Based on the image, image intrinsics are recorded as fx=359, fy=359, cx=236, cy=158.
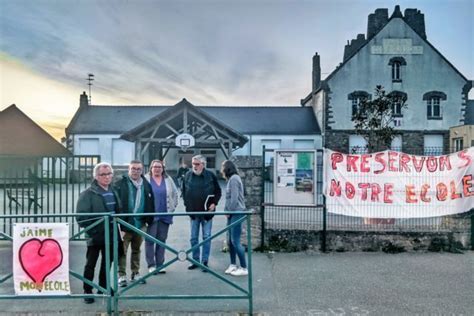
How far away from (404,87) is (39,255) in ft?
90.4

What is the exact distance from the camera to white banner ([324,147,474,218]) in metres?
6.89

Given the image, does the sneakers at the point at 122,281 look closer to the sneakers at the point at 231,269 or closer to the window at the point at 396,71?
the sneakers at the point at 231,269

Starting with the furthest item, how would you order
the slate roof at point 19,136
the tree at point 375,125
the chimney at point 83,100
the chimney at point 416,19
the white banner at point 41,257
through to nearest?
1. the chimney at point 83,100
2. the chimney at point 416,19
3. the tree at point 375,125
4. the slate roof at point 19,136
5. the white banner at point 41,257

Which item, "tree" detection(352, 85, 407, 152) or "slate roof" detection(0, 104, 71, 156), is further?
"tree" detection(352, 85, 407, 152)

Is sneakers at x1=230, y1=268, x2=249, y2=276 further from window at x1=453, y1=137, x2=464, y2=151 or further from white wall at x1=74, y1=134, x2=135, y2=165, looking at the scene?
white wall at x1=74, y1=134, x2=135, y2=165

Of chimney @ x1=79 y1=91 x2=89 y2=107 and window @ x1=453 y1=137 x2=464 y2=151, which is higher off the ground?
→ chimney @ x1=79 y1=91 x2=89 y2=107

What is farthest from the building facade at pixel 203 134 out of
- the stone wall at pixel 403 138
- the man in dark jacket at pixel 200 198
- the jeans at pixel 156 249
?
the jeans at pixel 156 249

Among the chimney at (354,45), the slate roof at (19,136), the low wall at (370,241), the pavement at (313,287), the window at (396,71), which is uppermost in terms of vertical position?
the chimney at (354,45)

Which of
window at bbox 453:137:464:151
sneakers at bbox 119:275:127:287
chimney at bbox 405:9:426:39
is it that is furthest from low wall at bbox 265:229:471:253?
chimney at bbox 405:9:426:39

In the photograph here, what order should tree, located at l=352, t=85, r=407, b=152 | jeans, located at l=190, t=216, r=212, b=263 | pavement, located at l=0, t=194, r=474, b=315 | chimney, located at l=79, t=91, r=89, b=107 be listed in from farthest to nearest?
1. chimney, located at l=79, t=91, r=89, b=107
2. tree, located at l=352, t=85, r=407, b=152
3. jeans, located at l=190, t=216, r=212, b=263
4. pavement, located at l=0, t=194, r=474, b=315

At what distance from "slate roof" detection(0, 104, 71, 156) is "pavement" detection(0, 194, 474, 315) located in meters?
2.60

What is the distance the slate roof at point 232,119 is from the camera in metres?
28.8

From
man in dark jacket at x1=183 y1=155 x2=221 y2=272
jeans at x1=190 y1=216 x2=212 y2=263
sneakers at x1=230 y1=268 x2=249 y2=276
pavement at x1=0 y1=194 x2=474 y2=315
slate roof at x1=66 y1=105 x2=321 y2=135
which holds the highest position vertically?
slate roof at x1=66 y1=105 x2=321 y2=135

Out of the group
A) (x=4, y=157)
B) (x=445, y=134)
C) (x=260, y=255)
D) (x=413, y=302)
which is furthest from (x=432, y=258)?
(x=445, y=134)
